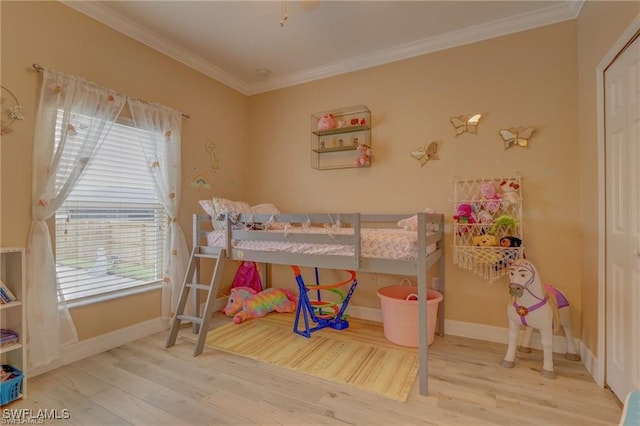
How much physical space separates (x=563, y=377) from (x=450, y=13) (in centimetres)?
282

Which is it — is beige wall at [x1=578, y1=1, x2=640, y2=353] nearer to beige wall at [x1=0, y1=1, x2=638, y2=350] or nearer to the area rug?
beige wall at [x1=0, y1=1, x2=638, y2=350]

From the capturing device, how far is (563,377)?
190cm

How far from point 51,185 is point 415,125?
298 centimetres

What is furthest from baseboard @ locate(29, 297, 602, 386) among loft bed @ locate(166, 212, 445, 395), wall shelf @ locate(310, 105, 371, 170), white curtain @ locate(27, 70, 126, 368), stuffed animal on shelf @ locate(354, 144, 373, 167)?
wall shelf @ locate(310, 105, 371, 170)

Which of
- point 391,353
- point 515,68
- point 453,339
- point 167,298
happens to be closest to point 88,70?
point 167,298

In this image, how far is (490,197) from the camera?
7.87 feet

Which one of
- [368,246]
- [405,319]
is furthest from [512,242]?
[368,246]

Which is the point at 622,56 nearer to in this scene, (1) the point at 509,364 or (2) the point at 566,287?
(2) the point at 566,287

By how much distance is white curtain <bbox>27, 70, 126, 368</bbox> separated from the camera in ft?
6.21

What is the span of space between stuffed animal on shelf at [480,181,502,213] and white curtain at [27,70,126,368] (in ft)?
10.3

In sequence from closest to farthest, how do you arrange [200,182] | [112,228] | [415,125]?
[112,228], [415,125], [200,182]

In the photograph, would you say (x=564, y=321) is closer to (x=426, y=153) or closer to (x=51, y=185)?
(x=426, y=153)

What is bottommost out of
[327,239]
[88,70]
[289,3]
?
[327,239]

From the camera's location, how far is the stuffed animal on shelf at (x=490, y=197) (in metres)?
2.38
